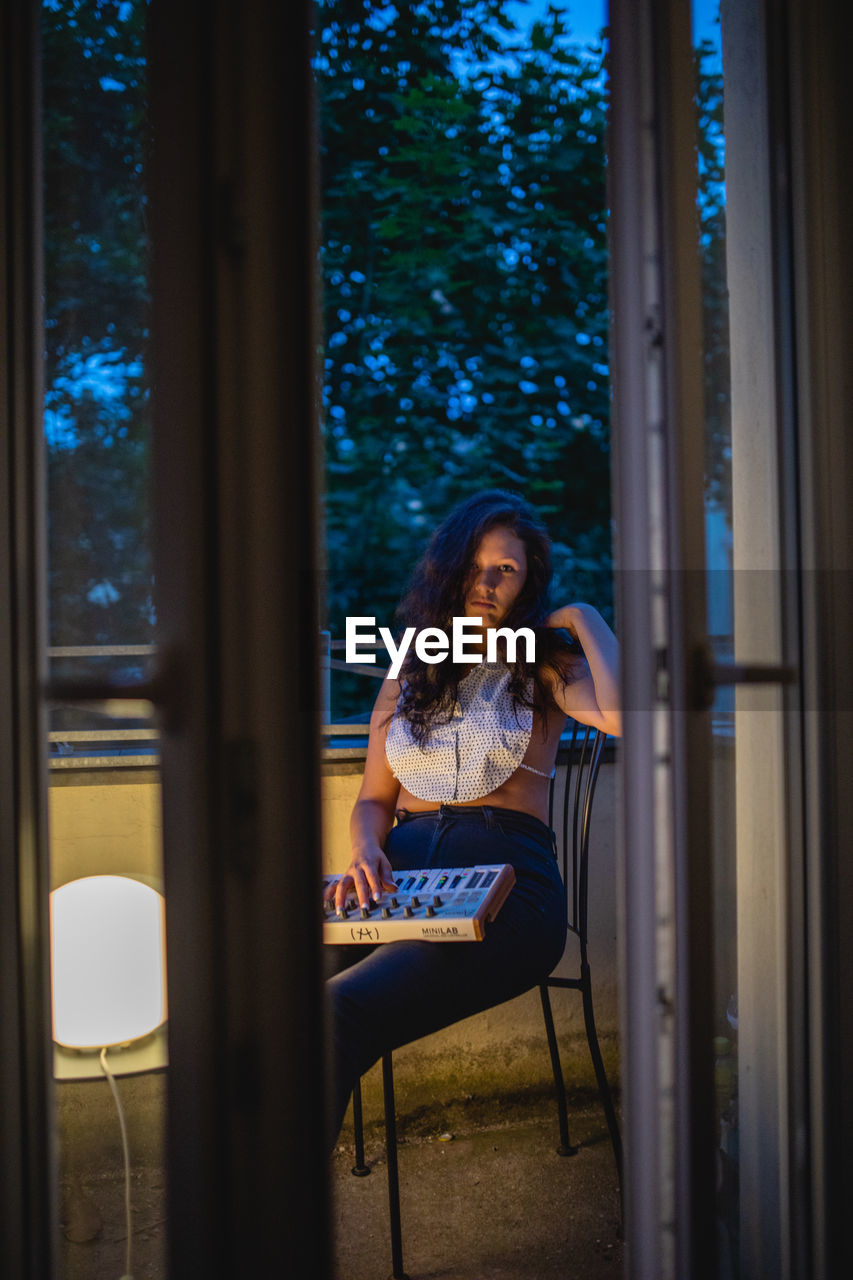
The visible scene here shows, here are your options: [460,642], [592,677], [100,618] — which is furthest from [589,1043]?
[100,618]

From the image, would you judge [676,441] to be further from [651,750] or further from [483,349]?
[483,349]

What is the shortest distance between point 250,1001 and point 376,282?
352 centimetres

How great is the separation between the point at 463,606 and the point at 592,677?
0.35 metres

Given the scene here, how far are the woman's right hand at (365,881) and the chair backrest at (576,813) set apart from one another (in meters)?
0.44

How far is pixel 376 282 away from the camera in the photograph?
3865mm

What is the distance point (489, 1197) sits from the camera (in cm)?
206

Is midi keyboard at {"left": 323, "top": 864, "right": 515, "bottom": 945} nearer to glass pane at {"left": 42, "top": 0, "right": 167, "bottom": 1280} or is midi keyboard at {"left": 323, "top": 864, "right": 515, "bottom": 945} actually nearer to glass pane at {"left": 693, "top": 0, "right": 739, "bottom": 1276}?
glass pane at {"left": 693, "top": 0, "right": 739, "bottom": 1276}

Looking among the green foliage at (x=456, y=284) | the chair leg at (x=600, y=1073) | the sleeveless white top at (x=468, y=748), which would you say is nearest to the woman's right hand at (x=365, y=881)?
the sleeveless white top at (x=468, y=748)

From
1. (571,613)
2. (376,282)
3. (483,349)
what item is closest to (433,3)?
(376,282)

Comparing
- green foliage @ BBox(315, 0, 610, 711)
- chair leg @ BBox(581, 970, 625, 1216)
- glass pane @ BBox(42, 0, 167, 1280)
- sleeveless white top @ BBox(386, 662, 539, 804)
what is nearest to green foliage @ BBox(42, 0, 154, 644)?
glass pane @ BBox(42, 0, 167, 1280)

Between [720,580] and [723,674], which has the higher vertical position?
[720,580]

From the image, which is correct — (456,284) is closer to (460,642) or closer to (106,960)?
(460,642)

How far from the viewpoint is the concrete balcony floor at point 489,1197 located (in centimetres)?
184

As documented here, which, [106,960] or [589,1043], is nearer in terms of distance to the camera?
[106,960]
